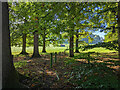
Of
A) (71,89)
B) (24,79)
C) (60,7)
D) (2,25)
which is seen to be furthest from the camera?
(60,7)

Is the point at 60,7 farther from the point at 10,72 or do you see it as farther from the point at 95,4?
the point at 10,72

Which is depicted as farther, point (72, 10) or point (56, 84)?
point (72, 10)

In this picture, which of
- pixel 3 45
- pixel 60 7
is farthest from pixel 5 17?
pixel 60 7

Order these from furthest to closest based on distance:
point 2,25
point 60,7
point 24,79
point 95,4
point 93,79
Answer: point 95,4 < point 60,7 < point 24,79 < point 93,79 < point 2,25

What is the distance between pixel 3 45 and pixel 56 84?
3205mm

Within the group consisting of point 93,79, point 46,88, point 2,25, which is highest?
point 2,25

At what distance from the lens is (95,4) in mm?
6309

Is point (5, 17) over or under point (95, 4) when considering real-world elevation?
under

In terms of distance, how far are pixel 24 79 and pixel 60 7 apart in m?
4.79

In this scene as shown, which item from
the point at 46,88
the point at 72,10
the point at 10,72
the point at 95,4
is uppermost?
the point at 95,4

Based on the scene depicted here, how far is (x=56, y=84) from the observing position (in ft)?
15.3

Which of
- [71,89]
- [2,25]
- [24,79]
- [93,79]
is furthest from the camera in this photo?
[24,79]

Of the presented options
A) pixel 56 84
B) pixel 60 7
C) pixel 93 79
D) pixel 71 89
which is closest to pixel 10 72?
pixel 56 84

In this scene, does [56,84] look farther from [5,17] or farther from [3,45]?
[5,17]
